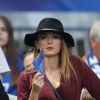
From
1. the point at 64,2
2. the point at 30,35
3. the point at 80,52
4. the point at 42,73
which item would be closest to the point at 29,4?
the point at 64,2

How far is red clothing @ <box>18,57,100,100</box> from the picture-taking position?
5977mm

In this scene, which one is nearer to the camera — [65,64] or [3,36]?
[65,64]

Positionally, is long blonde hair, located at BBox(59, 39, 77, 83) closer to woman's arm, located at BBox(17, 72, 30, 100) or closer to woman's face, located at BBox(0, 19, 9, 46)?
woman's arm, located at BBox(17, 72, 30, 100)

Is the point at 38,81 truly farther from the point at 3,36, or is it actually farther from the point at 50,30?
the point at 3,36

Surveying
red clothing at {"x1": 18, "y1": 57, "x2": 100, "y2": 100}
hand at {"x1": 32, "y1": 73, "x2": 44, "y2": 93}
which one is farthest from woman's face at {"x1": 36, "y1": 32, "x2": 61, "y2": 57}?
hand at {"x1": 32, "y1": 73, "x2": 44, "y2": 93}

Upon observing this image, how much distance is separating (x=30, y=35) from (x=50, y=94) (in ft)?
2.01

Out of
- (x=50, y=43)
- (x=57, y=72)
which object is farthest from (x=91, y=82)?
(x=50, y=43)

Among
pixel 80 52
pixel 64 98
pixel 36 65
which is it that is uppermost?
pixel 36 65

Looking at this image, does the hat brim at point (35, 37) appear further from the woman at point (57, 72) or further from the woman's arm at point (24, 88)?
the woman's arm at point (24, 88)

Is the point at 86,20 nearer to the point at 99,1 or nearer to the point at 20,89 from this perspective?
the point at 99,1

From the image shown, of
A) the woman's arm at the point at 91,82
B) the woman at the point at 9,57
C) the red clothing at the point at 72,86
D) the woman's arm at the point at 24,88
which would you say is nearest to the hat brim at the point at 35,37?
the red clothing at the point at 72,86

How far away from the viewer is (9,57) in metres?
7.66

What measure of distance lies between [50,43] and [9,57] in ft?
5.49

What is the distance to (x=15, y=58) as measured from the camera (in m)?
7.66
